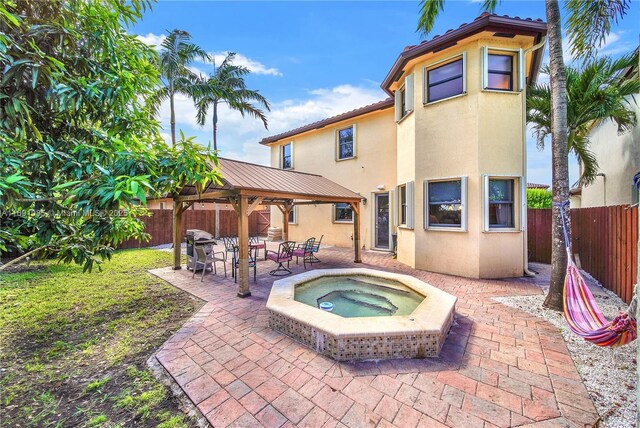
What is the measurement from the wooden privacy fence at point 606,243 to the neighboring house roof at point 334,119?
7.13m

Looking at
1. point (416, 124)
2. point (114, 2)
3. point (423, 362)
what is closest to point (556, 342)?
point (423, 362)

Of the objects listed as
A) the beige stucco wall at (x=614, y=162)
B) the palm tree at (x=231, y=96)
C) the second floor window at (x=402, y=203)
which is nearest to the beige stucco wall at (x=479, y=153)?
the second floor window at (x=402, y=203)

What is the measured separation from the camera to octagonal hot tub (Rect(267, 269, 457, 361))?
337 centimetres

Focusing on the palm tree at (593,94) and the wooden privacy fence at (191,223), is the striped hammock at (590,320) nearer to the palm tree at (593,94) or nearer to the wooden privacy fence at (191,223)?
the palm tree at (593,94)

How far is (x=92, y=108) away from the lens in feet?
10.0

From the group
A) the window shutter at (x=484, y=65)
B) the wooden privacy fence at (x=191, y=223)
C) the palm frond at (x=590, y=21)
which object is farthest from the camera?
the wooden privacy fence at (x=191, y=223)

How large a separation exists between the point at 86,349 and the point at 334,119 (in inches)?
469

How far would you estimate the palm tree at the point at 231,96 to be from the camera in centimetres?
1565

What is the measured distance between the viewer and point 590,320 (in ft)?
10.3

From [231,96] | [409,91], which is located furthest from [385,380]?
[231,96]

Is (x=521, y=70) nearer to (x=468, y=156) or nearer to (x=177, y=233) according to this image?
(x=468, y=156)

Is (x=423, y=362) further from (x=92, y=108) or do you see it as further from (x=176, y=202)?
(x=176, y=202)

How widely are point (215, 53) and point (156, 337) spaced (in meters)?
17.0

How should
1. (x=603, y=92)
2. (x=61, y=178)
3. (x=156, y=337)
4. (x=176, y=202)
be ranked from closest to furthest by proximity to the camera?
(x=61, y=178), (x=156, y=337), (x=603, y=92), (x=176, y=202)
